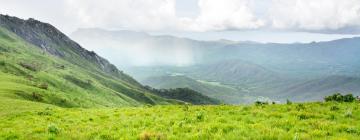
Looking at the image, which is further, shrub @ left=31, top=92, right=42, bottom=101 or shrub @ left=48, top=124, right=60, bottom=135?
shrub @ left=31, top=92, right=42, bottom=101

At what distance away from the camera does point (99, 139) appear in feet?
62.1

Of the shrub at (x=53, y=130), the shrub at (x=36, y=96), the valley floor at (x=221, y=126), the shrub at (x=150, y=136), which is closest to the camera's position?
the shrub at (x=150, y=136)

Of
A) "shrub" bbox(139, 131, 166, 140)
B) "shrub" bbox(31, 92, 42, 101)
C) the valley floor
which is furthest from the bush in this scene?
"shrub" bbox(31, 92, 42, 101)

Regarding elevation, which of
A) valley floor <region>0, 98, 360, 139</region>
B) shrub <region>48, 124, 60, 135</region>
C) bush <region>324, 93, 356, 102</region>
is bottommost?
shrub <region>48, 124, 60, 135</region>

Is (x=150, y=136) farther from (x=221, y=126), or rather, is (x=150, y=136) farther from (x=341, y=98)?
(x=341, y=98)

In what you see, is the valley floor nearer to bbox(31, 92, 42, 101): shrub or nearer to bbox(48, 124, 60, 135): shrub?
bbox(48, 124, 60, 135): shrub

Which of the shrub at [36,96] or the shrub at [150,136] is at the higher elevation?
the shrub at [36,96]

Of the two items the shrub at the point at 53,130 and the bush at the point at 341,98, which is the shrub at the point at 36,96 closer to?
the shrub at the point at 53,130

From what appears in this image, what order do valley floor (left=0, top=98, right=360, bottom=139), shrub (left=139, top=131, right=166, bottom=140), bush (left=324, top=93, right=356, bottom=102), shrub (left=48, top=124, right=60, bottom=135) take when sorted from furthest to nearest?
bush (left=324, top=93, right=356, bottom=102)
shrub (left=48, top=124, right=60, bottom=135)
valley floor (left=0, top=98, right=360, bottom=139)
shrub (left=139, top=131, right=166, bottom=140)

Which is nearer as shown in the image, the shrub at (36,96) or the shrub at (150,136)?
the shrub at (150,136)

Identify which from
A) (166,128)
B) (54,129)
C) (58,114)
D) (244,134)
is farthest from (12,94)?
(244,134)

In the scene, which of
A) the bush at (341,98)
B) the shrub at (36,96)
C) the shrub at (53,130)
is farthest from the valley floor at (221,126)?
the shrub at (36,96)

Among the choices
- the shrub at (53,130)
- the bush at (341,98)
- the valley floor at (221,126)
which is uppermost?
the bush at (341,98)

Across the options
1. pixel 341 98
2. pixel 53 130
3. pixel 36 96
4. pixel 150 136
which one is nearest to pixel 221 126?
pixel 150 136
